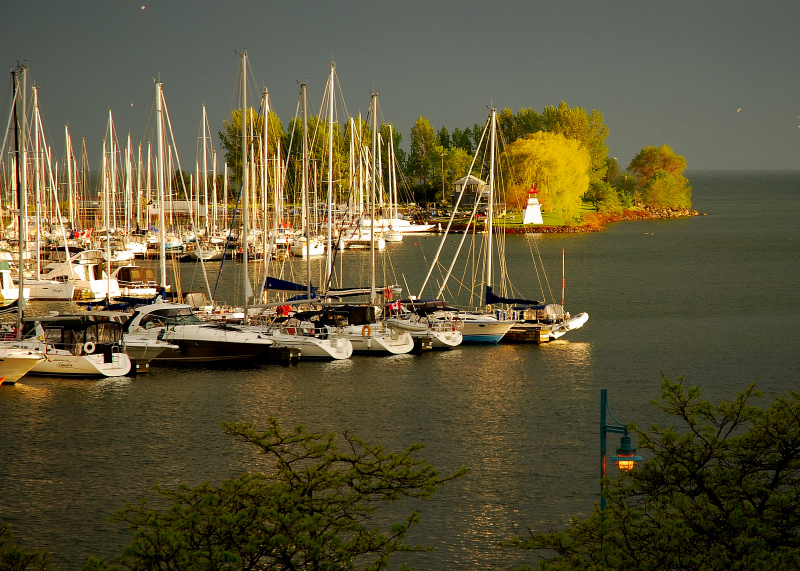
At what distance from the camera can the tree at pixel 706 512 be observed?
10.8m

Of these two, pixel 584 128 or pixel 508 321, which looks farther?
pixel 584 128

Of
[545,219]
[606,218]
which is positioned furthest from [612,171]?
[545,219]

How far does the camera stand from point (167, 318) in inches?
1481

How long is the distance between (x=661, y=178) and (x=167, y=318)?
14443cm

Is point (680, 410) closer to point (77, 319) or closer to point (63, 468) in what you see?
point (63, 468)

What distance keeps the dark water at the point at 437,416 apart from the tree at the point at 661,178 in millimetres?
115787

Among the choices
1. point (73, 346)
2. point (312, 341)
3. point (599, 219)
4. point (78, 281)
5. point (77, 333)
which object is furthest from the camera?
point (599, 219)

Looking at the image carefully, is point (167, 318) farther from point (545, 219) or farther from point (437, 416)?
point (545, 219)

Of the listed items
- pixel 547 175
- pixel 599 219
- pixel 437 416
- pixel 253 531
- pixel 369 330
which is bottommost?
pixel 437 416

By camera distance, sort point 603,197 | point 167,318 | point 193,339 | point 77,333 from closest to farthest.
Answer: point 77,333
point 193,339
point 167,318
point 603,197

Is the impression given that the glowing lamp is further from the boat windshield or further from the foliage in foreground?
the boat windshield

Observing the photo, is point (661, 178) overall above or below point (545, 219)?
above

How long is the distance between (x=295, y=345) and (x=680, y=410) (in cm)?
2671

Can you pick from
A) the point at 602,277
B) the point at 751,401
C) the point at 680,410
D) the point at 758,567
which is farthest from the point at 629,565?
the point at 602,277
